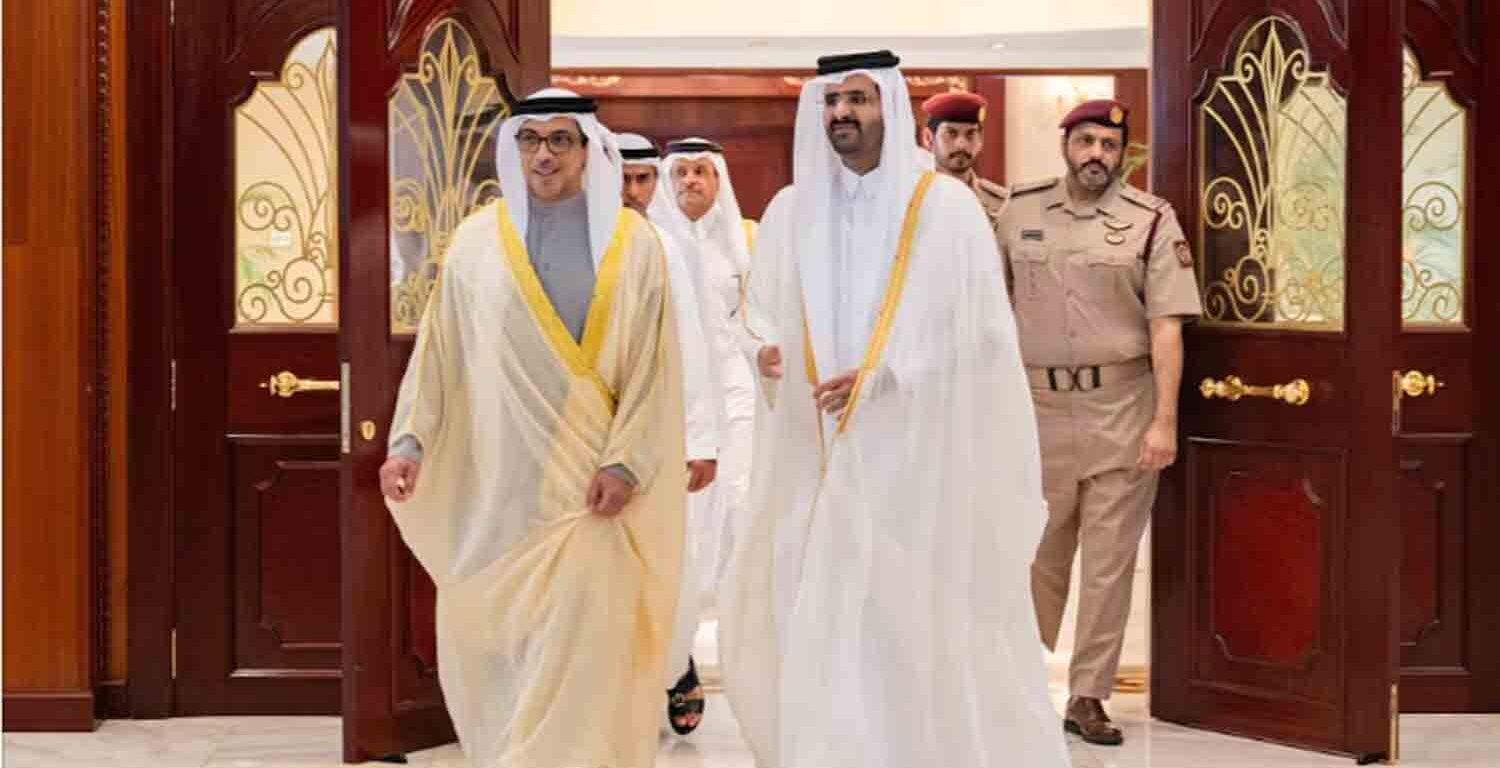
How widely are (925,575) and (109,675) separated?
282 cm

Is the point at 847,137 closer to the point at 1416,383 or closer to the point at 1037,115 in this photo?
the point at 1416,383

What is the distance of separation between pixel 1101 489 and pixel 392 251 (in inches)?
81.5

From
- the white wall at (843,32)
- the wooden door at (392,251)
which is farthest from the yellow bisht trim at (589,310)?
the white wall at (843,32)

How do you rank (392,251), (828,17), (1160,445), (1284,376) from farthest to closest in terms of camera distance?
(828,17), (1160,445), (1284,376), (392,251)

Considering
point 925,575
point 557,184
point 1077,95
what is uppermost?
point 1077,95

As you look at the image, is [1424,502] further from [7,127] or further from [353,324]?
[7,127]

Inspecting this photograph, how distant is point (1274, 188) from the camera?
6.77 m

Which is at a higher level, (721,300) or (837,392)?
(721,300)

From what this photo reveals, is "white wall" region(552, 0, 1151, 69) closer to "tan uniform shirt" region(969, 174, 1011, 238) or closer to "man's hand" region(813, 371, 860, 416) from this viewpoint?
"tan uniform shirt" region(969, 174, 1011, 238)

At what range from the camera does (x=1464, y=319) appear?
7.04 metres

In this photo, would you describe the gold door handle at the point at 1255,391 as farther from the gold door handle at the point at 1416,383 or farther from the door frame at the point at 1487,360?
the door frame at the point at 1487,360

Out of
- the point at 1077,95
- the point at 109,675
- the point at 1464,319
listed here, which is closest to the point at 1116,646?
the point at 1464,319

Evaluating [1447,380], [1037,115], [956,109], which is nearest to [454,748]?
[956,109]

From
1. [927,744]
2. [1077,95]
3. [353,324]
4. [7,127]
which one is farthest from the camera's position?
[1077,95]
